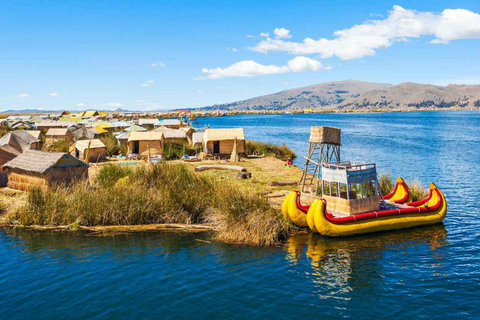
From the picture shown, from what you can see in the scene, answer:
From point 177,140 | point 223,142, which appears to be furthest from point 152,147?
point 223,142

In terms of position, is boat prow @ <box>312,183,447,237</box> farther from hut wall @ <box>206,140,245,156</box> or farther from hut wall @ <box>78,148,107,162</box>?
hut wall @ <box>78,148,107,162</box>

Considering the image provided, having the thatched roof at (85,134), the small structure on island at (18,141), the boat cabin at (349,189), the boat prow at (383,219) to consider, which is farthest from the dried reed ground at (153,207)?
the thatched roof at (85,134)

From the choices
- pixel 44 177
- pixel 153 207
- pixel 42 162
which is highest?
pixel 42 162

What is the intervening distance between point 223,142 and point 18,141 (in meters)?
16.5

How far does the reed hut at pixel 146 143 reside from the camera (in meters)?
37.7

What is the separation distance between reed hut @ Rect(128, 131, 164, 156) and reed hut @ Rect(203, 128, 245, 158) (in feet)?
14.4

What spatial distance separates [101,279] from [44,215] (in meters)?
6.42

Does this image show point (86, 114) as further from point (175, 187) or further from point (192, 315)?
point (192, 315)

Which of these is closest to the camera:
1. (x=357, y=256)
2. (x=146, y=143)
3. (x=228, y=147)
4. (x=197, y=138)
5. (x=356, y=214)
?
(x=357, y=256)

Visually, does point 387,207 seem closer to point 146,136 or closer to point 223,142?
point 223,142

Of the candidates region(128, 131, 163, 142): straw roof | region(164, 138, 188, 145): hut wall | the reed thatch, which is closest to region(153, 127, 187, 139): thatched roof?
region(164, 138, 188, 145): hut wall

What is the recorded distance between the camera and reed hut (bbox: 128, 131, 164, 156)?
37719 mm

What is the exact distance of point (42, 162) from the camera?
72.0 feet

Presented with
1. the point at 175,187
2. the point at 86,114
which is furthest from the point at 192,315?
the point at 86,114
